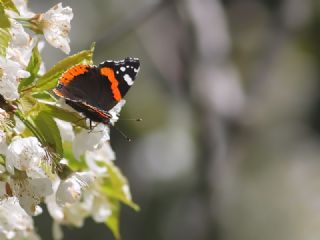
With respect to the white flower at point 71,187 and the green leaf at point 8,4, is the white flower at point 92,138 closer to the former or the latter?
the white flower at point 71,187

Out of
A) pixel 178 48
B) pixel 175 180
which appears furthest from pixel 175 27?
pixel 175 180

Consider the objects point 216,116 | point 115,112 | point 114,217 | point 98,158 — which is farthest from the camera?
point 216,116

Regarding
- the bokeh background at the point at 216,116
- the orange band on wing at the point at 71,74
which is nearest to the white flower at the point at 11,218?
the orange band on wing at the point at 71,74

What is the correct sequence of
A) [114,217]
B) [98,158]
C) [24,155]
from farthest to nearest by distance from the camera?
[114,217]
[98,158]
[24,155]

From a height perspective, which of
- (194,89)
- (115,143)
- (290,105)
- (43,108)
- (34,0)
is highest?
(43,108)

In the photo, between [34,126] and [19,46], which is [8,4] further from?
[34,126]

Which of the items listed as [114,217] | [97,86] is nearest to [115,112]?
[97,86]

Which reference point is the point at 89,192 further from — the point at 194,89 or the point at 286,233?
the point at 286,233

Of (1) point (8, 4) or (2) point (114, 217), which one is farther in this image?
(2) point (114, 217)
